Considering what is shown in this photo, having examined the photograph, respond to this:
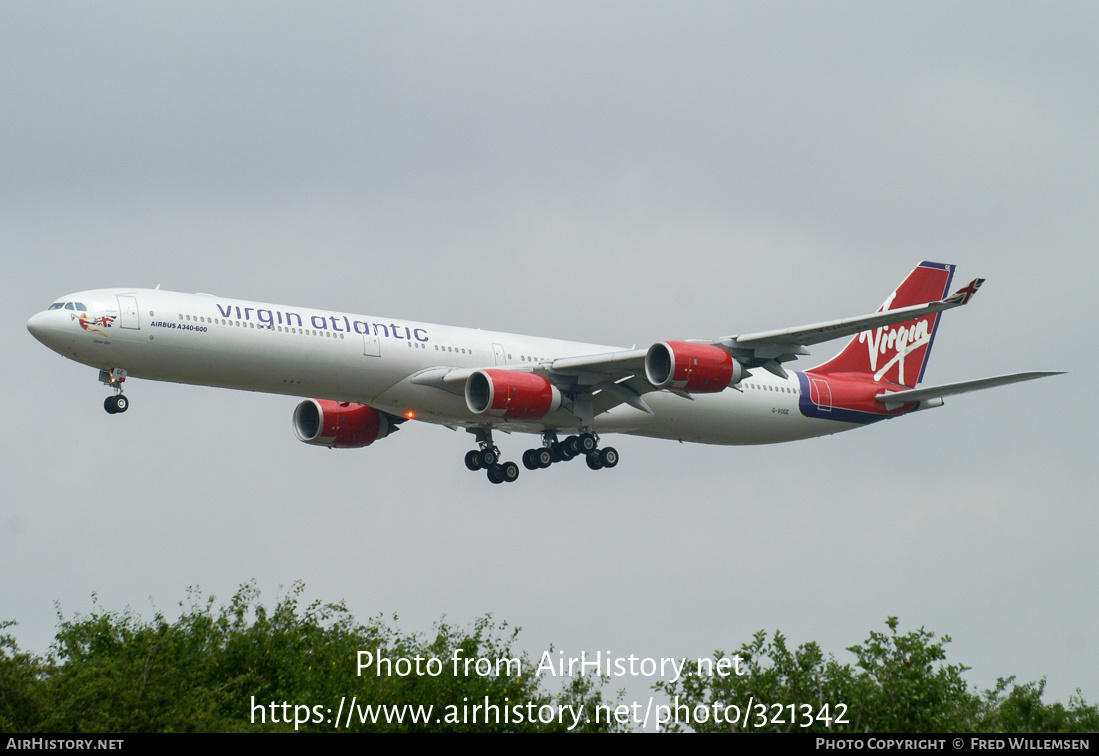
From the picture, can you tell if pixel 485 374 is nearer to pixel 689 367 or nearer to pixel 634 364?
pixel 634 364

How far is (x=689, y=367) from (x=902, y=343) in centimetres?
1654

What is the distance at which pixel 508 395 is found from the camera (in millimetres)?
43094

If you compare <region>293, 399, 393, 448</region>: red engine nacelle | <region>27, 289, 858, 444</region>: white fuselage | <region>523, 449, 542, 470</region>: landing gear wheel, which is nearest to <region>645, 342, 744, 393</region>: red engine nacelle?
<region>27, 289, 858, 444</region>: white fuselage

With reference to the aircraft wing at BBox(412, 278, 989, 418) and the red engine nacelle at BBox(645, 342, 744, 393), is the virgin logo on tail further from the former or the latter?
the red engine nacelle at BBox(645, 342, 744, 393)

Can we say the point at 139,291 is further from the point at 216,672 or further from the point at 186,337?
the point at 216,672

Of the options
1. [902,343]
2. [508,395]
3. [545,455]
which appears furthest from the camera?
[902,343]

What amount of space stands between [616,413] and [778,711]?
12762 mm

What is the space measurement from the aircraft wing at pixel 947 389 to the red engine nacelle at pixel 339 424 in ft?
58.4

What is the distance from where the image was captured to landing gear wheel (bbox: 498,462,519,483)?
161 ft

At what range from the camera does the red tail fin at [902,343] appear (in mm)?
54969

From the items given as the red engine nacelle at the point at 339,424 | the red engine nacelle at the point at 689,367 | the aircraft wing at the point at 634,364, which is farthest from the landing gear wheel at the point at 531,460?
the red engine nacelle at the point at 689,367

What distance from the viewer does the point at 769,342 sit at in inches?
1699

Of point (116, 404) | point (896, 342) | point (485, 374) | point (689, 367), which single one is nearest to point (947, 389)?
point (896, 342)

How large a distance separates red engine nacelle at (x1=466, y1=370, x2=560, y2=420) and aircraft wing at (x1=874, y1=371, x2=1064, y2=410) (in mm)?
13353
